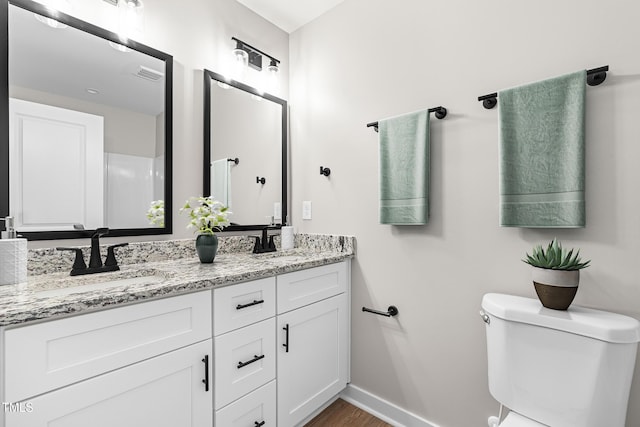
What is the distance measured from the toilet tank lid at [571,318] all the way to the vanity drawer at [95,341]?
110 cm

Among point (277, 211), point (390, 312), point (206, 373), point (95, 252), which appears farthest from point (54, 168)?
point (390, 312)

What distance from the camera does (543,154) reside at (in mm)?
1214

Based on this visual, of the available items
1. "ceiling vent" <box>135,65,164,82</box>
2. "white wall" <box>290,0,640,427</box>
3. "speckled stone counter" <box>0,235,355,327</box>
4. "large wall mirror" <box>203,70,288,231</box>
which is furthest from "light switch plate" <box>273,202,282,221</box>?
"ceiling vent" <box>135,65,164,82</box>

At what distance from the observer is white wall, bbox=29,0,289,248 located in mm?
1608

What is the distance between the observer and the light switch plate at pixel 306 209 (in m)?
2.11

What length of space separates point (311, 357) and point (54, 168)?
1.43 meters

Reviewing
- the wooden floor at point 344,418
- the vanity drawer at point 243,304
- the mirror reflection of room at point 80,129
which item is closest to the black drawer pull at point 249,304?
the vanity drawer at point 243,304

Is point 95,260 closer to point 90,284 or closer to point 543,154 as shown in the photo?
point 90,284

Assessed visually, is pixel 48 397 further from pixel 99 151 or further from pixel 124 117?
pixel 124 117

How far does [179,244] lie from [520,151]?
1643mm

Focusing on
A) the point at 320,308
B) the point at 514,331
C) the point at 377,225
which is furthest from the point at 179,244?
the point at 514,331

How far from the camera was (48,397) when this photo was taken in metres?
0.82

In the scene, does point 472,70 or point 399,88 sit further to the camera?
point 399,88

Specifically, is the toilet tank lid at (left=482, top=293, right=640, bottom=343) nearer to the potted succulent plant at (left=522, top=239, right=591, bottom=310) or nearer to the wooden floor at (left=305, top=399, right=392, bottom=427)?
the potted succulent plant at (left=522, top=239, right=591, bottom=310)
